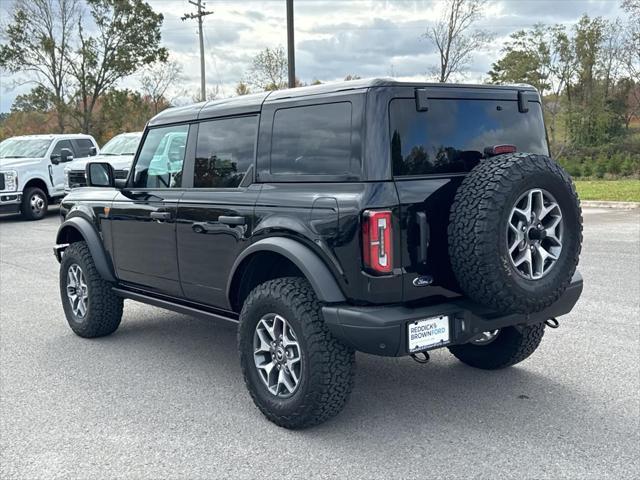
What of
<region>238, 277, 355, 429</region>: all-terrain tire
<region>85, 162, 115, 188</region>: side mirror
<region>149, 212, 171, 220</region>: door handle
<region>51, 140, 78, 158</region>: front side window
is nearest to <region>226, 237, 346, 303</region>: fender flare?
<region>238, 277, 355, 429</region>: all-terrain tire

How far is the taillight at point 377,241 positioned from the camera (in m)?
3.31

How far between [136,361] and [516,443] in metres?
2.95

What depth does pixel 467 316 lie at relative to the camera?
3.53m

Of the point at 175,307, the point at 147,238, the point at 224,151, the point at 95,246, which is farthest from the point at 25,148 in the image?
the point at 224,151

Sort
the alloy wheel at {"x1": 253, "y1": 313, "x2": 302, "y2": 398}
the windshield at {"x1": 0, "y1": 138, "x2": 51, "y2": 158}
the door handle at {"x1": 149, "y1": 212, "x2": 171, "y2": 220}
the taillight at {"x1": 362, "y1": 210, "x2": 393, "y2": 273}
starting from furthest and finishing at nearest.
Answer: the windshield at {"x1": 0, "y1": 138, "x2": 51, "y2": 158}, the door handle at {"x1": 149, "y1": 212, "x2": 171, "y2": 220}, the alloy wheel at {"x1": 253, "y1": 313, "x2": 302, "y2": 398}, the taillight at {"x1": 362, "y1": 210, "x2": 393, "y2": 273}

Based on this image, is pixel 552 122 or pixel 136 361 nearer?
pixel 136 361

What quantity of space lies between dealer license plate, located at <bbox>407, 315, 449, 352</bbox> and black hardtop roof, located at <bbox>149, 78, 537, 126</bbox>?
1.27m

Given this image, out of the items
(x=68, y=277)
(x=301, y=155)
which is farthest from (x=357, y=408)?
(x=68, y=277)

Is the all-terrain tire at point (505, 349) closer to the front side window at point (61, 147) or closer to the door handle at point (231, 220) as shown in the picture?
the door handle at point (231, 220)

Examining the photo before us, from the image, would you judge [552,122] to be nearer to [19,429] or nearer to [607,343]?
[607,343]

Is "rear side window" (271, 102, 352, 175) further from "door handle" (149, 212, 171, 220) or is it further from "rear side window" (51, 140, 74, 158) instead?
"rear side window" (51, 140, 74, 158)

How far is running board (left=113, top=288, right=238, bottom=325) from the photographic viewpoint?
4.41 metres

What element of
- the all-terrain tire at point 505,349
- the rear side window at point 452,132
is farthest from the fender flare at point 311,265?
the all-terrain tire at point 505,349

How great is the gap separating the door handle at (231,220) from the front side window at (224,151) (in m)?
0.25
